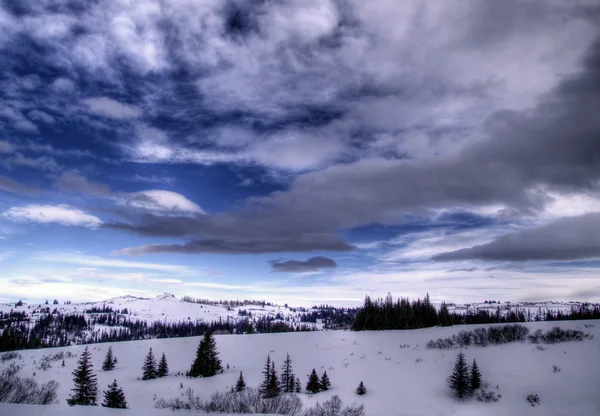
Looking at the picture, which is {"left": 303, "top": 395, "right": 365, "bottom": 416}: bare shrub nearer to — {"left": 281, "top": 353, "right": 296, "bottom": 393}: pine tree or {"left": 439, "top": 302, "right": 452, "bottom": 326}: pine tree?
{"left": 281, "top": 353, "right": 296, "bottom": 393}: pine tree

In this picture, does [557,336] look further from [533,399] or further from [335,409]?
[335,409]

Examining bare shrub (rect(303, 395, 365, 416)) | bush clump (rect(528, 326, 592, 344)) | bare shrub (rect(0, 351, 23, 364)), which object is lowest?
bare shrub (rect(0, 351, 23, 364))

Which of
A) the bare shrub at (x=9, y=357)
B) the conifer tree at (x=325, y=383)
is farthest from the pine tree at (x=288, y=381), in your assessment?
the bare shrub at (x=9, y=357)

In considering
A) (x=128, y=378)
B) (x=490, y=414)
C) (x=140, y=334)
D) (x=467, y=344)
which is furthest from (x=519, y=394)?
(x=140, y=334)

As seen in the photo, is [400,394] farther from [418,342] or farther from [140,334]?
[140,334]

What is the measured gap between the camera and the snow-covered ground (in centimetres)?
1969

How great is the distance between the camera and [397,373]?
101 feet

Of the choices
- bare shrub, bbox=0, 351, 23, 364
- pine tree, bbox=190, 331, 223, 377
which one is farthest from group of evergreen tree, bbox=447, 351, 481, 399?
bare shrub, bbox=0, 351, 23, 364

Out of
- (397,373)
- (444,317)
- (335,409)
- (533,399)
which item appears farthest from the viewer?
(444,317)

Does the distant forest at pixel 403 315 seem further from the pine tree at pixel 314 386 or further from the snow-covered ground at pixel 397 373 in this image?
the pine tree at pixel 314 386

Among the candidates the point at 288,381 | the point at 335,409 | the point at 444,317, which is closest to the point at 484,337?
the point at 335,409

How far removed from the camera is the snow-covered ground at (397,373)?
1969cm

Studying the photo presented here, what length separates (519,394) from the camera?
20.9m

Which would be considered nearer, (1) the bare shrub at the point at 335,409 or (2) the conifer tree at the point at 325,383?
(1) the bare shrub at the point at 335,409
